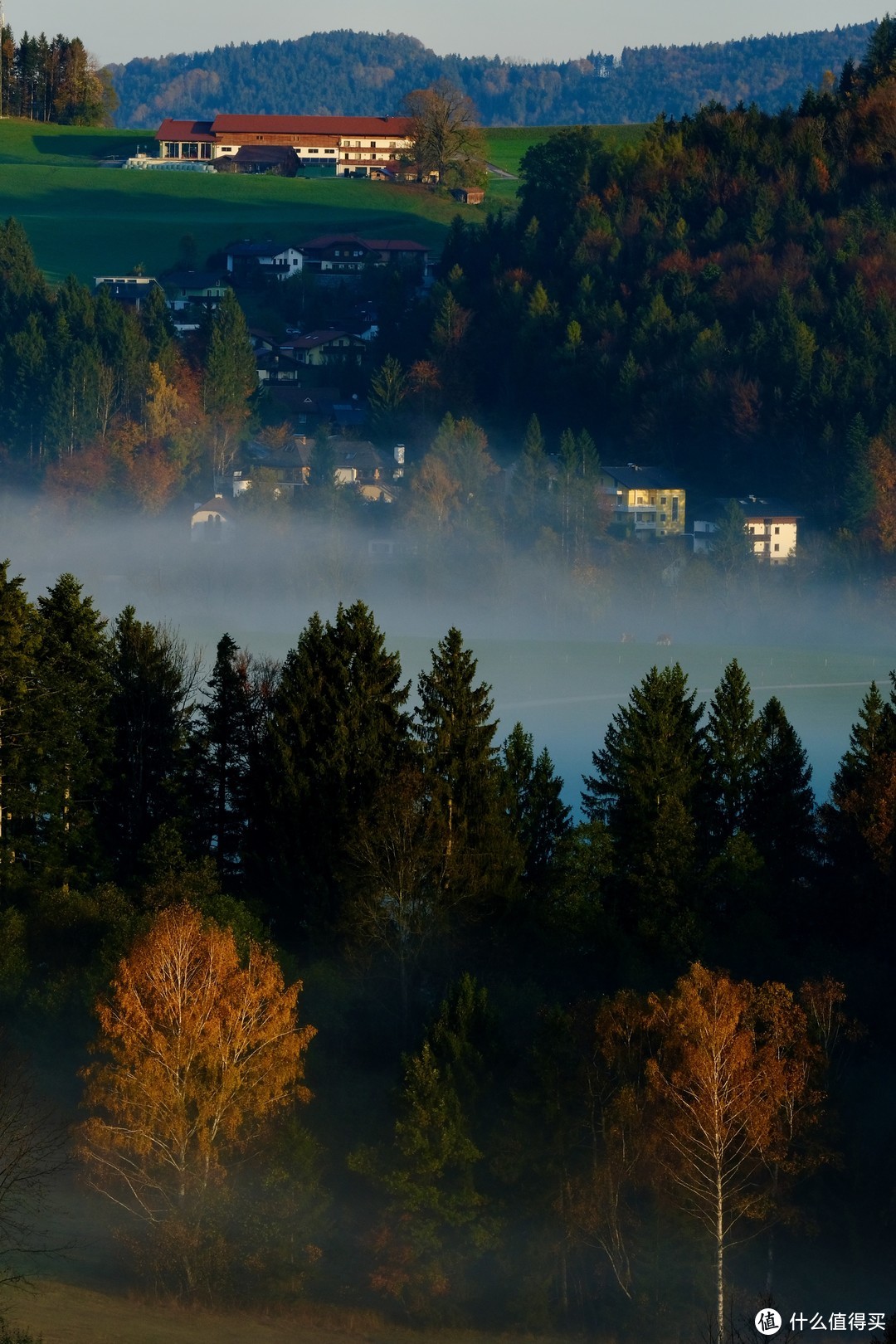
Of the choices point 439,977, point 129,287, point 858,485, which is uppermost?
point 129,287

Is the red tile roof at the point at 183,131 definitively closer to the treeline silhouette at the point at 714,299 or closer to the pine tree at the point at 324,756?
the treeline silhouette at the point at 714,299

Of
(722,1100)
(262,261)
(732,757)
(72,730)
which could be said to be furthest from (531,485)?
(722,1100)

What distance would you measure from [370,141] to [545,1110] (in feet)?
405

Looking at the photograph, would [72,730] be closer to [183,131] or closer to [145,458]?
[145,458]

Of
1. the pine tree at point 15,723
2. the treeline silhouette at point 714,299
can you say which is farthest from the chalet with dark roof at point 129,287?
the pine tree at point 15,723

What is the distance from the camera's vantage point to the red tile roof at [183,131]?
461ft

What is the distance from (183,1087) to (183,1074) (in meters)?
0.13

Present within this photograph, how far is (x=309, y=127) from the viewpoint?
144 m

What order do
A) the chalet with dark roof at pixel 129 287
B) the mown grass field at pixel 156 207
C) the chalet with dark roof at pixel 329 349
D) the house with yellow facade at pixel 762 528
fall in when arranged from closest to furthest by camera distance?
the house with yellow facade at pixel 762 528, the chalet with dark roof at pixel 329 349, the chalet with dark roof at pixel 129 287, the mown grass field at pixel 156 207

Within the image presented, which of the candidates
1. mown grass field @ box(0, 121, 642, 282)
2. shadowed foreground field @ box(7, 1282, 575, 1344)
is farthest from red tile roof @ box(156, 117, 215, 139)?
shadowed foreground field @ box(7, 1282, 575, 1344)

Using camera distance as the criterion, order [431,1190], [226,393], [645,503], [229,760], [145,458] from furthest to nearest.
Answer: [226,393]
[145,458]
[645,503]
[229,760]
[431,1190]

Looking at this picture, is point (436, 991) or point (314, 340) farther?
point (314, 340)

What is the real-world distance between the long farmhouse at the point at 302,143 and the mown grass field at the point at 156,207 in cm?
693

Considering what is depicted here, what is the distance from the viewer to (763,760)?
1282 inches
